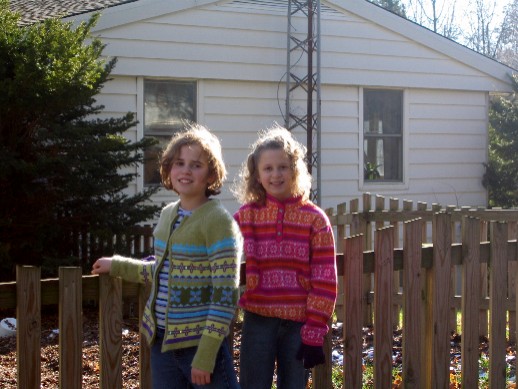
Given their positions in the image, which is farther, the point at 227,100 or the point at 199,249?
the point at 227,100

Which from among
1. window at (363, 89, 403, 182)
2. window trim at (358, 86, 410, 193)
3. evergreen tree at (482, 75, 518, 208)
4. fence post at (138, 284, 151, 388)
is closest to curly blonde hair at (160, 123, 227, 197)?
fence post at (138, 284, 151, 388)

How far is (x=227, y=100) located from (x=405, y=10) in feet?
109

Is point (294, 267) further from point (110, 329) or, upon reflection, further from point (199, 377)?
point (110, 329)

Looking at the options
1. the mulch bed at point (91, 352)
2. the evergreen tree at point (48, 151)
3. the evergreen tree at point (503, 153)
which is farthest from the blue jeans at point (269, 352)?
the evergreen tree at point (503, 153)

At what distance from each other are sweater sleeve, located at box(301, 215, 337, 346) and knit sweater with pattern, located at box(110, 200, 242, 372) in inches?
15.9

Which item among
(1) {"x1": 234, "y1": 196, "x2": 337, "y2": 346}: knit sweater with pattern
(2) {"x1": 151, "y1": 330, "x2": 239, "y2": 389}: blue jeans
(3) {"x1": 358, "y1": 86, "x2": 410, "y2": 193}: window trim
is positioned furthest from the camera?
(3) {"x1": 358, "y1": 86, "x2": 410, "y2": 193}: window trim

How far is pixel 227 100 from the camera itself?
12.0 meters

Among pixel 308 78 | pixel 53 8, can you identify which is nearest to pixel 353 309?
pixel 308 78

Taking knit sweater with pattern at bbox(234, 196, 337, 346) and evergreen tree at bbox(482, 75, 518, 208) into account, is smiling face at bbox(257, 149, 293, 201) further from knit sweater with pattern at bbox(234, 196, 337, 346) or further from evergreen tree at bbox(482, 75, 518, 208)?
evergreen tree at bbox(482, 75, 518, 208)

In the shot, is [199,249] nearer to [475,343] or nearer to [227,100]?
[475,343]

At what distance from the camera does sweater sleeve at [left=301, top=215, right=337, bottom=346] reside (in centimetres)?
371

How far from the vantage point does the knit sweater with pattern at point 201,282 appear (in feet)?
11.2

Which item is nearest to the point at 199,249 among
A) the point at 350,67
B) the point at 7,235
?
the point at 7,235

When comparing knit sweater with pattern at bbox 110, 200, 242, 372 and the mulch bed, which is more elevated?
knit sweater with pattern at bbox 110, 200, 242, 372
